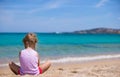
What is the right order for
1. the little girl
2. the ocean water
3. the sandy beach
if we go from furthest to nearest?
1. the ocean water
2. the sandy beach
3. the little girl

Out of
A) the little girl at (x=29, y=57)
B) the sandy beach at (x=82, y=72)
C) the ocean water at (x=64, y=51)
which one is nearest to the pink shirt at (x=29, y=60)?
the little girl at (x=29, y=57)

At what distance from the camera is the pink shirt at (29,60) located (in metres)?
5.24

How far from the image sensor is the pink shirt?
5.24m

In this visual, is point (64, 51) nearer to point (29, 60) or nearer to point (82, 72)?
point (82, 72)

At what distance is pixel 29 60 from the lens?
524 centimetres

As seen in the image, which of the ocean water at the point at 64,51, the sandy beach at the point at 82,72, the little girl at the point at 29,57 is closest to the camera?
the little girl at the point at 29,57

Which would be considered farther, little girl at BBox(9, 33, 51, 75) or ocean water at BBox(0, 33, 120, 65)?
ocean water at BBox(0, 33, 120, 65)

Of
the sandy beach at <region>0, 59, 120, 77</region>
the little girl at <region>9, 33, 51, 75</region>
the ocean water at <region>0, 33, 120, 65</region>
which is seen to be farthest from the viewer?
the ocean water at <region>0, 33, 120, 65</region>

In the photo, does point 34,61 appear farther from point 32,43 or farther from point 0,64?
point 0,64

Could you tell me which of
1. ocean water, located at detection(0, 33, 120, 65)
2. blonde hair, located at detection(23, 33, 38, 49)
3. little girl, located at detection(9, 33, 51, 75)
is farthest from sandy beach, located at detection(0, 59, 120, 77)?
ocean water, located at detection(0, 33, 120, 65)

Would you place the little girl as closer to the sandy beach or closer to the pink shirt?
the pink shirt

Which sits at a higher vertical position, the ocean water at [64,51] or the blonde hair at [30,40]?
the blonde hair at [30,40]

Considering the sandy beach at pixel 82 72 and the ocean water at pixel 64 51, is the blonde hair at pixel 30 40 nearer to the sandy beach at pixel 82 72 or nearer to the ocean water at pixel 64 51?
the sandy beach at pixel 82 72

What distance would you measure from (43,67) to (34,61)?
0.40m
